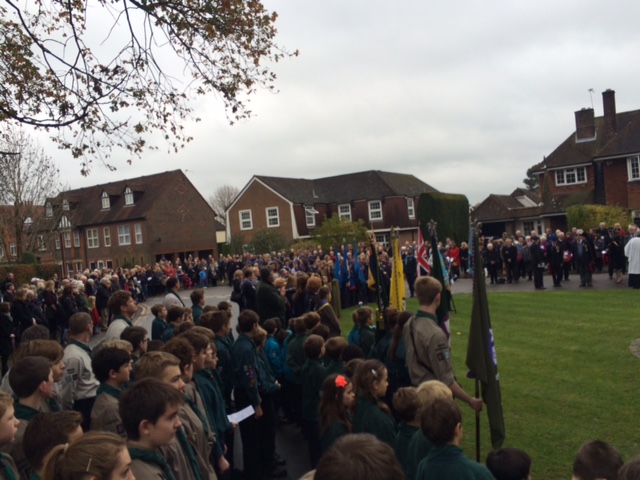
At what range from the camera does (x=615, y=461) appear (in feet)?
11.9

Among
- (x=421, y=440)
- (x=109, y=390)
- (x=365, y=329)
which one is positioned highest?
(x=109, y=390)

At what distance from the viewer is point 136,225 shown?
57.0 meters

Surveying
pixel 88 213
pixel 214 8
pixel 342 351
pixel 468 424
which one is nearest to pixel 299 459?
pixel 342 351

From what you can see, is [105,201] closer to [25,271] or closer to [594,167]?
[25,271]

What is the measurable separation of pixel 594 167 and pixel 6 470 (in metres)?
48.8

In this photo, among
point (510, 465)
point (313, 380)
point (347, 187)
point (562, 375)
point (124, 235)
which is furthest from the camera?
point (347, 187)

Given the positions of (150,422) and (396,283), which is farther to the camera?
(396,283)

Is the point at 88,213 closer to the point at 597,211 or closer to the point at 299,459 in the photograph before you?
the point at 597,211

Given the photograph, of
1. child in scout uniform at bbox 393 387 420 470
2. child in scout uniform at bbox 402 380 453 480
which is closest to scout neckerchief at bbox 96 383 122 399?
child in scout uniform at bbox 393 387 420 470

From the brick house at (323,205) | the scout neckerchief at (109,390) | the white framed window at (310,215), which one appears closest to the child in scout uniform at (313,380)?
the scout neckerchief at (109,390)

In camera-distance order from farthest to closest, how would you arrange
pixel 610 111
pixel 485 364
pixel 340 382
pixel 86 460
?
pixel 610 111, pixel 485 364, pixel 340 382, pixel 86 460

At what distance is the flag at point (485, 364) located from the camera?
20.7 feet

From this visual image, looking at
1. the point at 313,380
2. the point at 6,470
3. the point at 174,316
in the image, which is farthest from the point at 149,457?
the point at 174,316

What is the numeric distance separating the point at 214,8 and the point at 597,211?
1234 inches
